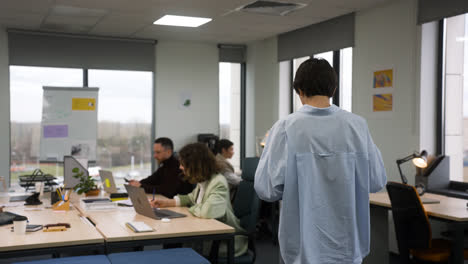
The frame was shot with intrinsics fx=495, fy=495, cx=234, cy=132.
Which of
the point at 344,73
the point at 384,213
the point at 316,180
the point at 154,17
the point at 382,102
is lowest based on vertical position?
the point at 384,213

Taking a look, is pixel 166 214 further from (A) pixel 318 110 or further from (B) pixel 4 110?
(B) pixel 4 110

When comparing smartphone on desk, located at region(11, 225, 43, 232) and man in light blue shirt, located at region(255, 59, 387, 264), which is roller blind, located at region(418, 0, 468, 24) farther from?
smartphone on desk, located at region(11, 225, 43, 232)

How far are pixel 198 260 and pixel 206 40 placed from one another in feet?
18.2

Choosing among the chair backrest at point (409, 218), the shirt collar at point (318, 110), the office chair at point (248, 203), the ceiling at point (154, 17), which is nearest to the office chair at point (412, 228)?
the chair backrest at point (409, 218)

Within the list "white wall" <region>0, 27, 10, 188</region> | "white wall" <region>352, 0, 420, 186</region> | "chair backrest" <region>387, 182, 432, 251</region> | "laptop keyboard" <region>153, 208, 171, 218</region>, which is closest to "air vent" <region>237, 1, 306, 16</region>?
"white wall" <region>352, 0, 420, 186</region>

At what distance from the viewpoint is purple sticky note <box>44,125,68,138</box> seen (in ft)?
24.0

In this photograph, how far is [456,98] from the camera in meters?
5.06

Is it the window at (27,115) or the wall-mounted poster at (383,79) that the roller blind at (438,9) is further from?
the window at (27,115)

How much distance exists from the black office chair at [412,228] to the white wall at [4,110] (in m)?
5.58

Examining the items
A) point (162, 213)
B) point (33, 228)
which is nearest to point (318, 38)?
point (162, 213)

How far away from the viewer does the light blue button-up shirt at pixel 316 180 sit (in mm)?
1826

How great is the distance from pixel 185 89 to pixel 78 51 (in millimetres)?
1770

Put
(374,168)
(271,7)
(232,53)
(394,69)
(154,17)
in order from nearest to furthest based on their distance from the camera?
(374,168), (394,69), (271,7), (154,17), (232,53)

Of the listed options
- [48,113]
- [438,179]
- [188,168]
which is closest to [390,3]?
[438,179]
